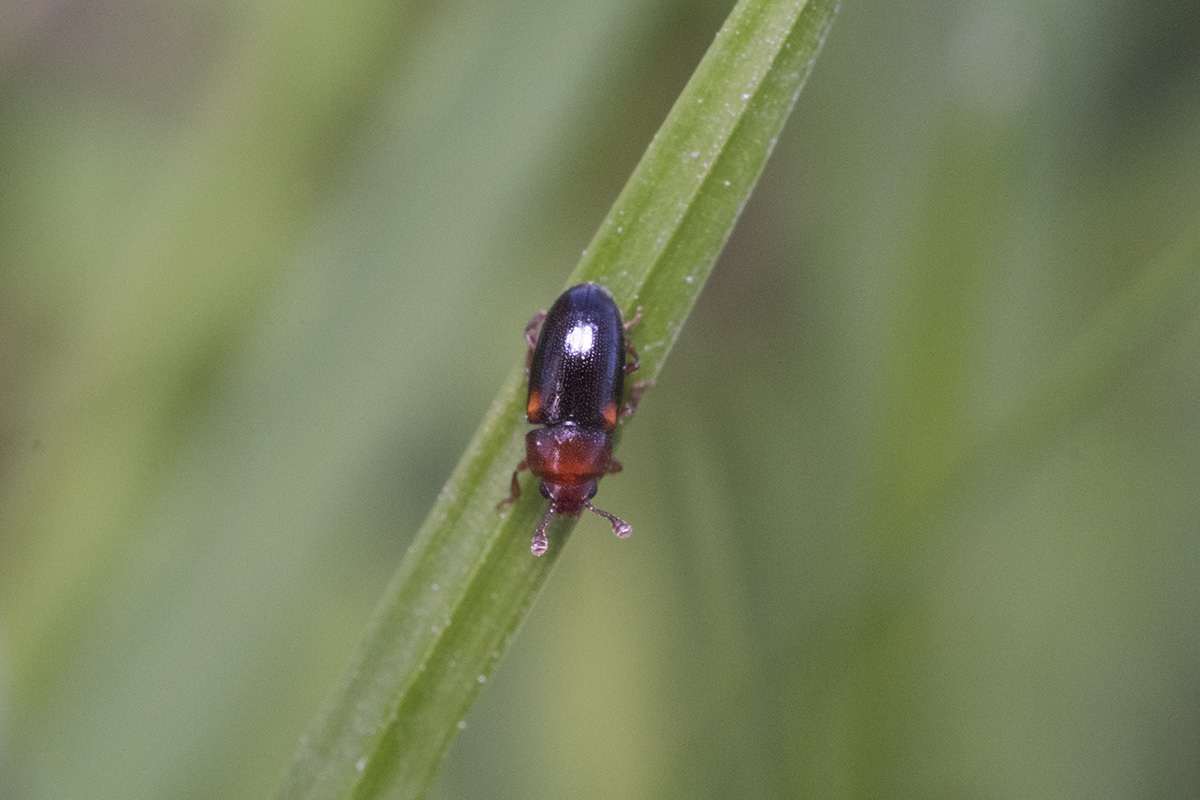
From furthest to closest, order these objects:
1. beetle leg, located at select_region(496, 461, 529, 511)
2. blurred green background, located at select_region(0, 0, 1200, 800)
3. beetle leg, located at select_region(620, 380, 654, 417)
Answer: blurred green background, located at select_region(0, 0, 1200, 800) < beetle leg, located at select_region(620, 380, 654, 417) < beetle leg, located at select_region(496, 461, 529, 511)

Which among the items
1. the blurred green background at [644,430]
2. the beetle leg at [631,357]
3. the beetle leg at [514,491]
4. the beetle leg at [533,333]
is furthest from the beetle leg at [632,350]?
the blurred green background at [644,430]

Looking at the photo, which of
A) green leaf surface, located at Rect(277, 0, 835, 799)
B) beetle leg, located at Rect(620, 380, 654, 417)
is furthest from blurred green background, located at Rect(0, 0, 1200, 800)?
green leaf surface, located at Rect(277, 0, 835, 799)

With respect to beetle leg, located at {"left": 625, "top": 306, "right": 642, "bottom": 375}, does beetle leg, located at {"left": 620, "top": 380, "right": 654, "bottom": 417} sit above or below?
below

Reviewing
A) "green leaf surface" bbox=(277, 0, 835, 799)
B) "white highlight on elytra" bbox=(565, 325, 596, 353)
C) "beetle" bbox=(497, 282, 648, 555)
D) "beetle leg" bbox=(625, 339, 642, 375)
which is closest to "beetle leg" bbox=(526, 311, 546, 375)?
"beetle" bbox=(497, 282, 648, 555)

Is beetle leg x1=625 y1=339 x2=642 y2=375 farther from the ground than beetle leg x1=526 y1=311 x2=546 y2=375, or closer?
farther from the ground

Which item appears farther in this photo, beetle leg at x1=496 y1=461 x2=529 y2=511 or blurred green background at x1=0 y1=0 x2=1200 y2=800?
blurred green background at x1=0 y1=0 x2=1200 y2=800

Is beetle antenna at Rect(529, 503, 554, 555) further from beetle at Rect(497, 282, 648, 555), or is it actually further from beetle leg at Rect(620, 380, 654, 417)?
beetle leg at Rect(620, 380, 654, 417)

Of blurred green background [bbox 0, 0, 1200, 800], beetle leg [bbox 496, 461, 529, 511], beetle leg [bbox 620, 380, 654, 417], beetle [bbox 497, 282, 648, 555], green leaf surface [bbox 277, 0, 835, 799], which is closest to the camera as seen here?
green leaf surface [bbox 277, 0, 835, 799]

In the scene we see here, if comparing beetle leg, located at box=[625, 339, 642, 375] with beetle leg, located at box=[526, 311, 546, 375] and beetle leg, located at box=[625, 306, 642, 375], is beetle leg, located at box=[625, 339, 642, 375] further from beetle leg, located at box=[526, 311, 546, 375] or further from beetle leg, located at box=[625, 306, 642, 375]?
beetle leg, located at box=[526, 311, 546, 375]
